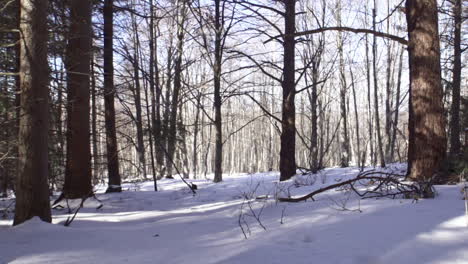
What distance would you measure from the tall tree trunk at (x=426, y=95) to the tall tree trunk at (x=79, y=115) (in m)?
5.33

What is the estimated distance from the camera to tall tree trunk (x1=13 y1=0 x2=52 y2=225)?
3.37 m

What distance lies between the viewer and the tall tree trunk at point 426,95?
191 inches

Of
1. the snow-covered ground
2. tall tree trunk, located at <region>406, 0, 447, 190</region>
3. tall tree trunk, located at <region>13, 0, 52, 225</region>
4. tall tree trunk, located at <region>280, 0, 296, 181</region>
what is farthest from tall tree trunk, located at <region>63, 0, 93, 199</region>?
tall tree trunk, located at <region>406, 0, 447, 190</region>

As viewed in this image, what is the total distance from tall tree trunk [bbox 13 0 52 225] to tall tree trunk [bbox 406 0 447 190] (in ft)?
16.3

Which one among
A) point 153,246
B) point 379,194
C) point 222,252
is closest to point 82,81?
point 153,246

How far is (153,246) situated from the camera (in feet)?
9.26

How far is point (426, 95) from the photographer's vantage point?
16.2 ft

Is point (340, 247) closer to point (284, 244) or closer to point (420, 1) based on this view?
point (284, 244)

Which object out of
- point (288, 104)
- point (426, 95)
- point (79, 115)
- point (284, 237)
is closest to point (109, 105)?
point (79, 115)

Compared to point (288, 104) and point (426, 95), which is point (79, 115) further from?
point (426, 95)

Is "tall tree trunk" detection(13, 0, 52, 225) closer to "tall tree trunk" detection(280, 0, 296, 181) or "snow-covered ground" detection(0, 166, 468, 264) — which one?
"snow-covered ground" detection(0, 166, 468, 264)

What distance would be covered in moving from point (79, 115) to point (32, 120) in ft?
7.81

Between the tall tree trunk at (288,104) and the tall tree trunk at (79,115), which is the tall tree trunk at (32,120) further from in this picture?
the tall tree trunk at (288,104)

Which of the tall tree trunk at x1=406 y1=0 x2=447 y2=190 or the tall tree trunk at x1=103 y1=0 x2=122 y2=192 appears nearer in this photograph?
the tall tree trunk at x1=406 y1=0 x2=447 y2=190
